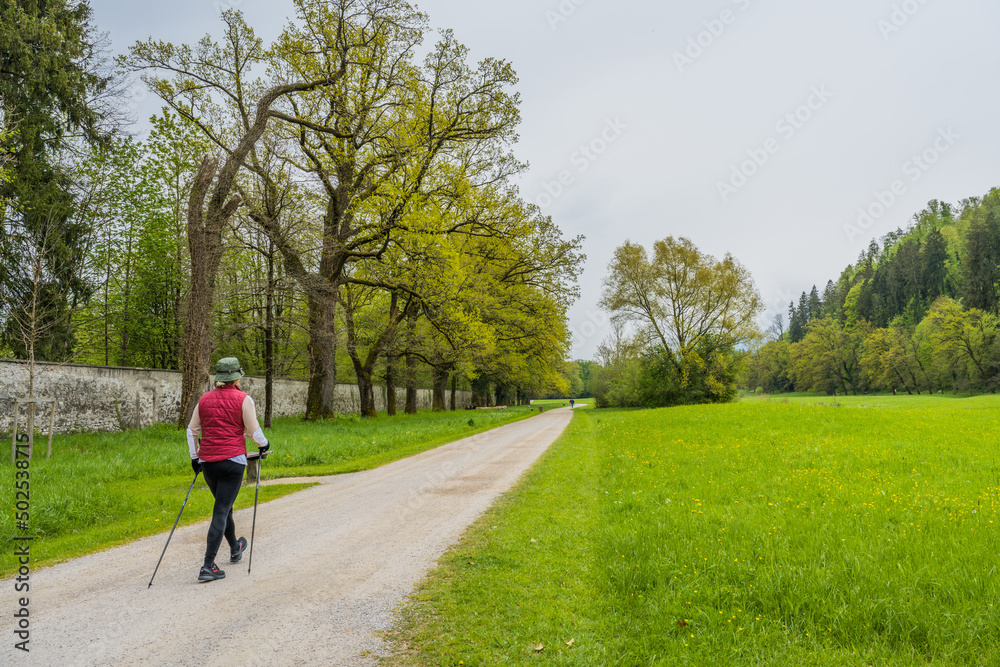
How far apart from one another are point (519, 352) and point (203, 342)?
23938 millimetres

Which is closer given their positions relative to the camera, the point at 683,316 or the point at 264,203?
the point at 264,203

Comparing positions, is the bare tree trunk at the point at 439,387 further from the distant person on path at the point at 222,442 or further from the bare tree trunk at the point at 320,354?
the distant person on path at the point at 222,442

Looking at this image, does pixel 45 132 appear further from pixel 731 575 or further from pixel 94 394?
pixel 731 575

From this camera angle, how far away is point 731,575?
4.52 metres

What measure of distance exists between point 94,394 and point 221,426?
15134 mm

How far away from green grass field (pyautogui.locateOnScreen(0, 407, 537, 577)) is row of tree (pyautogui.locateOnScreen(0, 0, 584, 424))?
125 inches

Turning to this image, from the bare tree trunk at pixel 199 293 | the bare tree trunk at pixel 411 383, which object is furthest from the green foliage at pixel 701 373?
the bare tree trunk at pixel 199 293

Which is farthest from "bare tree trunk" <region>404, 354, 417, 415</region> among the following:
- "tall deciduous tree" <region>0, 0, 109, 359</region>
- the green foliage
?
the green foliage

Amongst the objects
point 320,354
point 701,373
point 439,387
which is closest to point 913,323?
point 701,373

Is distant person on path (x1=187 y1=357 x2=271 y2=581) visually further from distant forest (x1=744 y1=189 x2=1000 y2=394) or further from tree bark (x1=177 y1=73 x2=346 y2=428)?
distant forest (x1=744 y1=189 x2=1000 y2=394)

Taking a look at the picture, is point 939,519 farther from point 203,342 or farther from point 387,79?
point 387,79

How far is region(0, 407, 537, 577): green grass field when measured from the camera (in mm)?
6676

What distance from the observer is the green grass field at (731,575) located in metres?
3.44

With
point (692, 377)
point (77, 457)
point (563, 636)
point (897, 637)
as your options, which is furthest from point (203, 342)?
point (692, 377)
